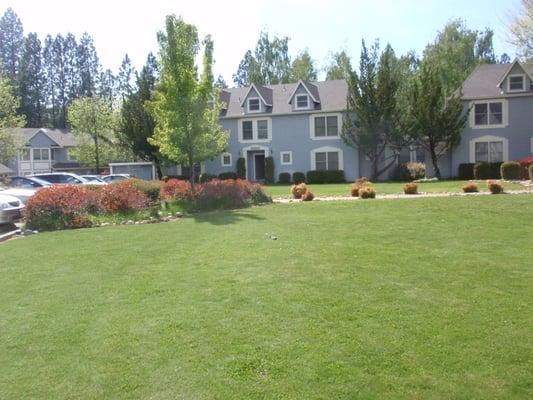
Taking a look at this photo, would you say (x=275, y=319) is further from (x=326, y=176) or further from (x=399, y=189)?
(x=326, y=176)

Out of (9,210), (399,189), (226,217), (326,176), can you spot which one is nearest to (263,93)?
(326,176)

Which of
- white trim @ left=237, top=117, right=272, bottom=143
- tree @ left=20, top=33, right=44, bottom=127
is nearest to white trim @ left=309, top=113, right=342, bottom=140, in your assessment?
white trim @ left=237, top=117, right=272, bottom=143

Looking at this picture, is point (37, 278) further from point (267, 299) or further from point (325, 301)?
point (325, 301)

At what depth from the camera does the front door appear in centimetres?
4147

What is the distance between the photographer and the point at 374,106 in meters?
34.9

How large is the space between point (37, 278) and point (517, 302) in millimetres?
6607

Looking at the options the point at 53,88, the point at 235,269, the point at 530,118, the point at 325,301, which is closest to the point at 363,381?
the point at 325,301

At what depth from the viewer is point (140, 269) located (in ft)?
27.0

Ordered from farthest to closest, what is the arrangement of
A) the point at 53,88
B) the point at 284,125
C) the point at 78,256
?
the point at 53,88
the point at 284,125
the point at 78,256

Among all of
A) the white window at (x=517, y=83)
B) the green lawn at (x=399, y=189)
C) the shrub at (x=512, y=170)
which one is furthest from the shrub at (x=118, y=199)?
the white window at (x=517, y=83)

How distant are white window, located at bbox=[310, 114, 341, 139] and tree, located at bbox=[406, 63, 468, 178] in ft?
18.6

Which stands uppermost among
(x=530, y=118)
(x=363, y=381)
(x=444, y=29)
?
(x=444, y=29)

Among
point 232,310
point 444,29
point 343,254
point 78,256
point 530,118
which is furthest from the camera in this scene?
point 444,29

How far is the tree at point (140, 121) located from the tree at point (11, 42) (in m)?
47.4
